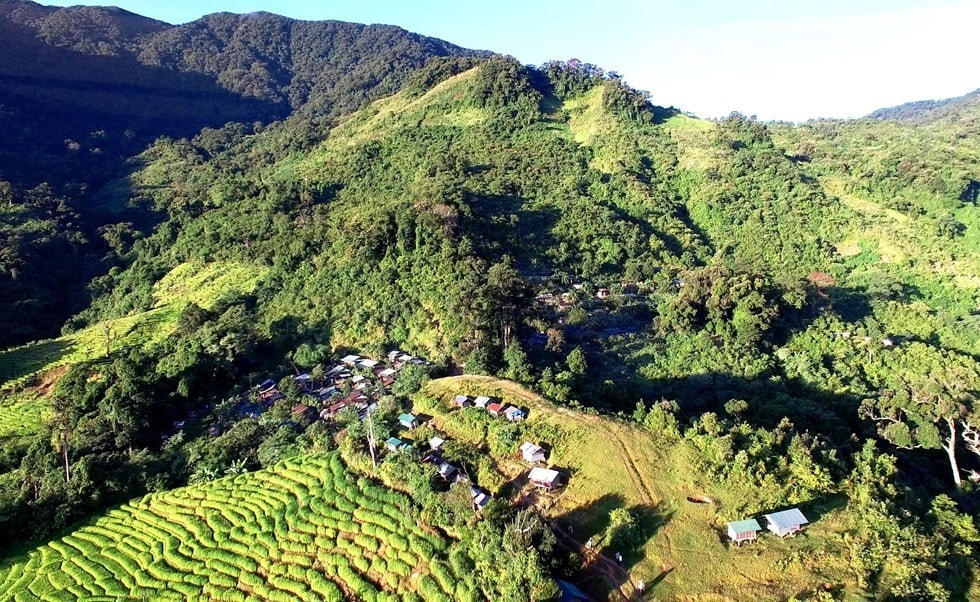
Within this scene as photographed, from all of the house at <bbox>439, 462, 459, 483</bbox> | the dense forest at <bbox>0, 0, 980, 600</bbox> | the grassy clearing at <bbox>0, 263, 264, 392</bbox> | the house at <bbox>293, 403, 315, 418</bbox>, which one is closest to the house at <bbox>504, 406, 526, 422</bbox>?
the dense forest at <bbox>0, 0, 980, 600</bbox>

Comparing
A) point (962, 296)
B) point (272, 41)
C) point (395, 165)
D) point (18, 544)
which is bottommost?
point (18, 544)

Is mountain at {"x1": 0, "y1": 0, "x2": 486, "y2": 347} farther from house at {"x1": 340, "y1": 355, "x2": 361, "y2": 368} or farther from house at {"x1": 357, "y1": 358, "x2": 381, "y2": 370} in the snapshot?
house at {"x1": 357, "y1": 358, "x2": 381, "y2": 370}

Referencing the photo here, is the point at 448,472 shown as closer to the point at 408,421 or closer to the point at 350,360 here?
the point at 408,421

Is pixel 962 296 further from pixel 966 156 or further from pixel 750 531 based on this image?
pixel 750 531

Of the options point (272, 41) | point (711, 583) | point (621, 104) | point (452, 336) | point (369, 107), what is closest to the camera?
point (711, 583)

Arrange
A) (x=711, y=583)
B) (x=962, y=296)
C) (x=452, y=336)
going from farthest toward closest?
1. (x=962, y=296)
2. (x=452, y=336)
3. (x=711, y=583)

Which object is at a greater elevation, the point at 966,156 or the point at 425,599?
the point at 966,156

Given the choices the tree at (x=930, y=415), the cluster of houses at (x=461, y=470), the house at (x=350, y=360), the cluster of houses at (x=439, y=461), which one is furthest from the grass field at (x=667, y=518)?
the house at (x=350, y=360)

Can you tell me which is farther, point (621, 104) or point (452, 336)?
point (621, 104)

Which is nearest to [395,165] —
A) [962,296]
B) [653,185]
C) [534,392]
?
[653,185]
